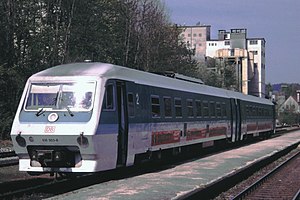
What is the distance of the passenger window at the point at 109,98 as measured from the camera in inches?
530

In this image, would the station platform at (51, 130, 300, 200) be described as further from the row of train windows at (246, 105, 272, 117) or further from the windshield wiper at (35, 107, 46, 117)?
the row of train windows at (246, 105, 272, 117)

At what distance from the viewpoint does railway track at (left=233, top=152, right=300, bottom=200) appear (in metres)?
13.2

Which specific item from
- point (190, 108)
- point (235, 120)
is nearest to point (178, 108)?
point (190, 108)

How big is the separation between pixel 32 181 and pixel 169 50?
40637 millimetres

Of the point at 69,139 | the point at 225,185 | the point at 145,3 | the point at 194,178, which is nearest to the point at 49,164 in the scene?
the point at 69,139

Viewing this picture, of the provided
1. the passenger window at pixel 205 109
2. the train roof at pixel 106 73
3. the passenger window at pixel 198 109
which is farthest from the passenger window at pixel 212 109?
the train roof at pixel 106 73

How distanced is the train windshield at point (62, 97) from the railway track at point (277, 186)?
4335 millimetres

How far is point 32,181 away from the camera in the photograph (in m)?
14.9

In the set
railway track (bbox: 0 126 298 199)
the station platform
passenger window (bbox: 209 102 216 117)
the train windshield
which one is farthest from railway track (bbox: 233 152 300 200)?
passenger window (bbox: 209 102 216 117)

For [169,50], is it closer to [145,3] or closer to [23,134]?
[145,3]

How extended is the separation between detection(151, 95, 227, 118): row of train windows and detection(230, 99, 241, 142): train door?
6.67 feet

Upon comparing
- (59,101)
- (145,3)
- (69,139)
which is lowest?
(69,139)

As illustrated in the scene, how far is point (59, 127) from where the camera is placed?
12.8 metres

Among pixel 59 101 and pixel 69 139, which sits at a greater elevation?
pixel 59 101
